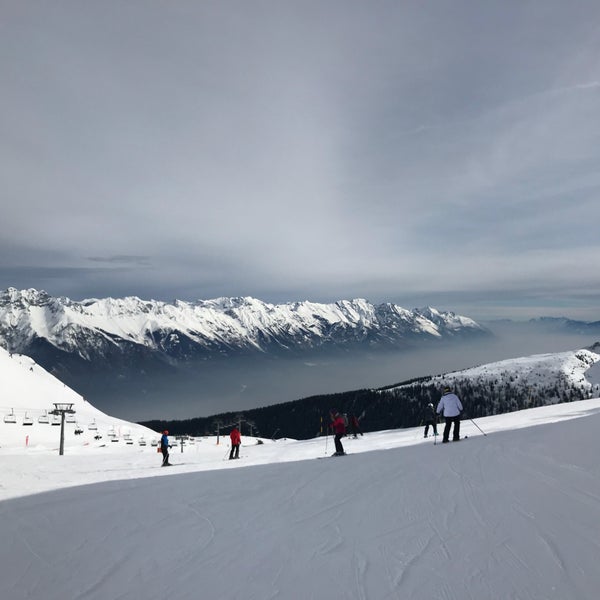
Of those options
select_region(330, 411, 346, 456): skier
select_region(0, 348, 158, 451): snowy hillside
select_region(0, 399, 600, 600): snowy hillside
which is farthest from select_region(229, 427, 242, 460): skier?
select_region(0, 348, 158, 451): snowy hillside

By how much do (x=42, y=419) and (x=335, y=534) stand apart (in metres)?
68.9

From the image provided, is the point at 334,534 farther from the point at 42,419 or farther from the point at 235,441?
the point at 42,419

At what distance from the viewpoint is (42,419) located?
60.8 meters

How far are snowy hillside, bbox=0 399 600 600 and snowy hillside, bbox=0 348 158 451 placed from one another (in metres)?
40.1

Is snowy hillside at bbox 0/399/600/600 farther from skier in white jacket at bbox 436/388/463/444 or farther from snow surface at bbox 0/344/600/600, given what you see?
skier in white jacket at bbox 436/388/463/444

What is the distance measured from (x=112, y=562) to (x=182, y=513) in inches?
93.6

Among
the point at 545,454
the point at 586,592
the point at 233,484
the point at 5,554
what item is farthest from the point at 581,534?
the point at 5,554

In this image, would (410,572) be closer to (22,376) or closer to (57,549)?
(57,549)

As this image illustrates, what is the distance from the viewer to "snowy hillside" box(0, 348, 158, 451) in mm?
49669

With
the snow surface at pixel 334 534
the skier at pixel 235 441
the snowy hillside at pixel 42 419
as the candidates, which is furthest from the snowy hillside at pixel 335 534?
the snowy hillside at pixel 42 419

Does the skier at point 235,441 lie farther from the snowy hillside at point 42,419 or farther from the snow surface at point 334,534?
the snowy hillside at point 42,419

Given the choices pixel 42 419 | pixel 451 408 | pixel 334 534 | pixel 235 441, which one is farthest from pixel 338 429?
pixel 42 419

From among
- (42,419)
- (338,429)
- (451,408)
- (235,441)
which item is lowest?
(42,419)

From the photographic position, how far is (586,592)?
166 inches
